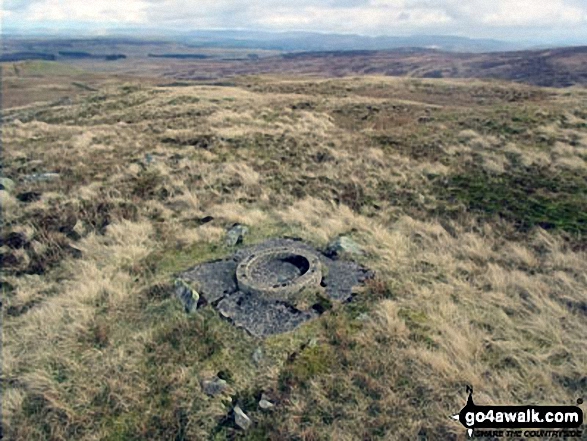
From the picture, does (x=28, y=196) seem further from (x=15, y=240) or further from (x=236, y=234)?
(x=236, y=234)

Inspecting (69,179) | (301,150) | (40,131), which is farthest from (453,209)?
(40,131)

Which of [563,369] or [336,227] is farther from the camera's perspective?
[336,227]

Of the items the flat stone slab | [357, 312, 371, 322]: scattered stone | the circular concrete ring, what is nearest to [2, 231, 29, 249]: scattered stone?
the flat stone slab

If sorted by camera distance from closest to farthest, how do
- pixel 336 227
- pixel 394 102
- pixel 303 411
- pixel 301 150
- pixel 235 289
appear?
pixel 303 411 → pixel 235 289 → pixel 336 227 → pixel 301 150 → pixel 394 102

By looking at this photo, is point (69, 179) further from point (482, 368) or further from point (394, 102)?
point (394, 102)

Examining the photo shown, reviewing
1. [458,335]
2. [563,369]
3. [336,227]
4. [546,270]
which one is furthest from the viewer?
[336,227]

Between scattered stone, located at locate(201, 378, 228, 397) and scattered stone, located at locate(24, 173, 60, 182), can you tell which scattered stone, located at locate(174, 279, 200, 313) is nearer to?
scattered stone, located at locate(201, 378, 228, 397)
